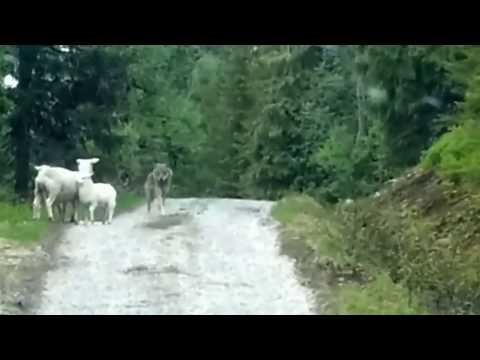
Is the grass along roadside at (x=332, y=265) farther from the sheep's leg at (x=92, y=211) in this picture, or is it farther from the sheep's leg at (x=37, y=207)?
the sheep's leg at (x=37, y=207)

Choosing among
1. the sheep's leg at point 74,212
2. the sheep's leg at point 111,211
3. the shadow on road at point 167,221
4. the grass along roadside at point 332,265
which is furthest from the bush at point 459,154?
A: the sheep's leg at point 74,212

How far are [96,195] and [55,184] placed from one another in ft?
0.95

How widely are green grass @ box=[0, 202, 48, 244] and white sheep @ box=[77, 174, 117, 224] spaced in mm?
313

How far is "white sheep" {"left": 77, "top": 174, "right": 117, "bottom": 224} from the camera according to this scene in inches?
255

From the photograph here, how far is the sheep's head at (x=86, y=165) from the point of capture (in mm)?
6400

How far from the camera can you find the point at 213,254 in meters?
5.81

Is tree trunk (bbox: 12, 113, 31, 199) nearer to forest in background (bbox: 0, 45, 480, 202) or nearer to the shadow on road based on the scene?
forest in background (bbox: 0, 45, 480, 202)

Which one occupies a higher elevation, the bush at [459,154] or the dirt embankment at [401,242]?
the bush at [459,154]

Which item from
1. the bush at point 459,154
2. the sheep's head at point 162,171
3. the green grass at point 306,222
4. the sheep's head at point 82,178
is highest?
the bush at point 459,154

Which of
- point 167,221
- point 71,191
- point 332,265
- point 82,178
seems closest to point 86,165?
point 82,178

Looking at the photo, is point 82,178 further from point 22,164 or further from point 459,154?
point 459,154

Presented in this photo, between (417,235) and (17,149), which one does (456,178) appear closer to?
(417,235)

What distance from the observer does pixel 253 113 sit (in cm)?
616
